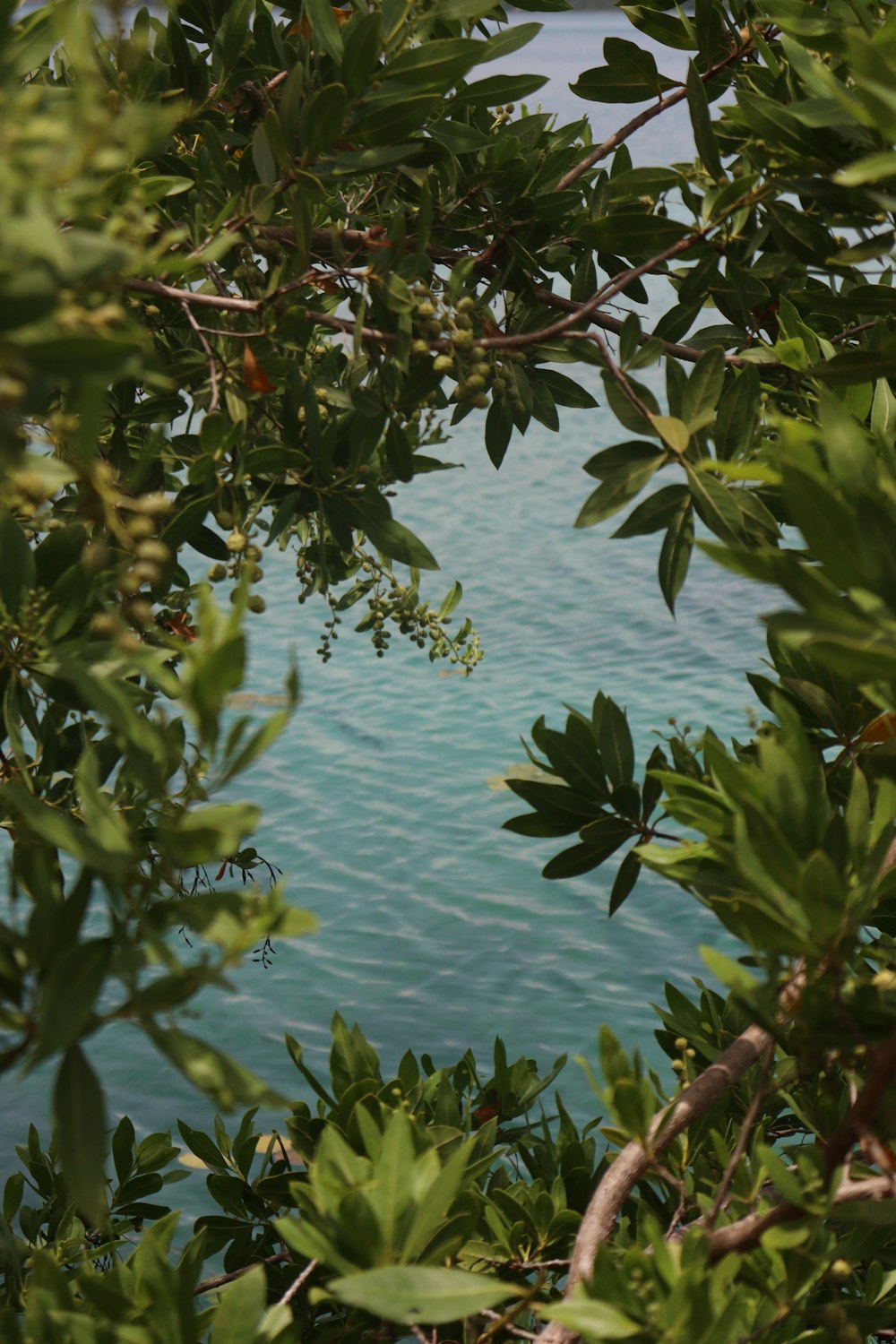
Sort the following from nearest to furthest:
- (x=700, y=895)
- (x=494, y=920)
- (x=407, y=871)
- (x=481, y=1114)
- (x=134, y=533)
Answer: (x=134, y=533), (x=700, y=895), (x=481, y=1114), (x=494, y=920), (x=407, y=871)

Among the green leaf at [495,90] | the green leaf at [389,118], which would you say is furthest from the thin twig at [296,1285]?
the green leaf at [495,90]

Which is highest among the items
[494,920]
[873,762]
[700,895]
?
[873,762]

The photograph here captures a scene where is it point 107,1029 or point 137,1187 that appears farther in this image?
point 107,1029

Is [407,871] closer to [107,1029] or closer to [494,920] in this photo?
[494,920]

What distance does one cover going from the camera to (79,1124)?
452 mm

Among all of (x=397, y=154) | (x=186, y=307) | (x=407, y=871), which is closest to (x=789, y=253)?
(x=397, y=154)

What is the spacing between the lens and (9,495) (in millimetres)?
541

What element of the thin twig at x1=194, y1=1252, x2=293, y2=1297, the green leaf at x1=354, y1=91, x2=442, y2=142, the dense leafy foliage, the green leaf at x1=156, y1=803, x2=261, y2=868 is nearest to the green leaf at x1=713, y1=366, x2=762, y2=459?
the dense leafy foliage

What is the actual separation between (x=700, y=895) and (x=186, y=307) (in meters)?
0.45

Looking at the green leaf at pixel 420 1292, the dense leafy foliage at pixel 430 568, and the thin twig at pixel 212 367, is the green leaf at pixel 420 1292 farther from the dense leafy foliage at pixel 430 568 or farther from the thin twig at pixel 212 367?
the thin twig at pixel 212 367

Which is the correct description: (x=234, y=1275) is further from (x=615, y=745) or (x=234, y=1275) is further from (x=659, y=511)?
(x=659, y=511)

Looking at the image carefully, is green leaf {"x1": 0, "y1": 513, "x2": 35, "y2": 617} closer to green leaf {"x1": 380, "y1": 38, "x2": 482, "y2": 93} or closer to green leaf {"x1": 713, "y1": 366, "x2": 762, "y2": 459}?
green leaf {"x1": 380, "y1": 38, "x2": 482, "y2": 93}

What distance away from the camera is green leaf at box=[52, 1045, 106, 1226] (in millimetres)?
445

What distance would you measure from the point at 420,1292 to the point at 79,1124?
15 cm
